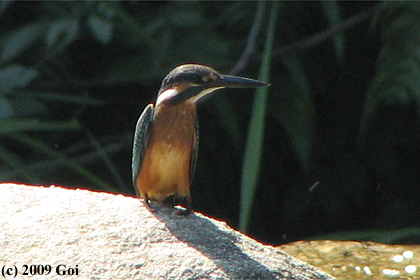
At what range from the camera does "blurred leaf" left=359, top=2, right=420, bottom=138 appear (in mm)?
5180

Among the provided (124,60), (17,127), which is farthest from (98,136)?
(17,127)

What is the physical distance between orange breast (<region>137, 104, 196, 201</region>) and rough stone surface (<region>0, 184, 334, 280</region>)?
0.17 m

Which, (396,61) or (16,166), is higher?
(396,61)

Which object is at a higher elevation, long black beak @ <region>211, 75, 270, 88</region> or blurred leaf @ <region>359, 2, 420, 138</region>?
blurred leaf @ <region>359, 2, 420, 138</region>

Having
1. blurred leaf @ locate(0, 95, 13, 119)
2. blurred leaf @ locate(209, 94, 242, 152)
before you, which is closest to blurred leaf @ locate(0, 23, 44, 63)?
blurred leaf @ locate(0, 95, 13, 119)

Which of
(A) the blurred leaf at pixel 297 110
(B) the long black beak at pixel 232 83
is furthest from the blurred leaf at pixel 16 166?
(A) the blurred leaf at pixel 297 110

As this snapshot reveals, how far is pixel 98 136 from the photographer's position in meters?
5.51

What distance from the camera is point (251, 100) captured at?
558cm

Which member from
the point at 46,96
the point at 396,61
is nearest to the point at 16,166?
the point at 46,96

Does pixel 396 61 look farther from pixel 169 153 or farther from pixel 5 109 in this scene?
pixel 5 109

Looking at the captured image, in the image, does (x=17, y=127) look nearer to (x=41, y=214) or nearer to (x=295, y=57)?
(x=41, y=214)

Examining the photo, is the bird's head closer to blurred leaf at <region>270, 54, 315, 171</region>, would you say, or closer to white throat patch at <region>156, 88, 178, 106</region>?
white throat patch at <region>156, 88, 178, 106</region>

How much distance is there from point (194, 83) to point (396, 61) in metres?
1.86

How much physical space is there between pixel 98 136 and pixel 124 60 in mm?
545
